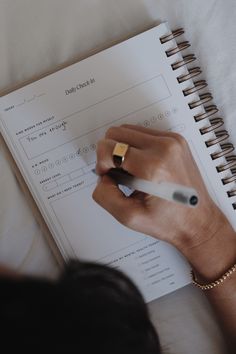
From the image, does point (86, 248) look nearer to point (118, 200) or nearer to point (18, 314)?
point (118, 200)

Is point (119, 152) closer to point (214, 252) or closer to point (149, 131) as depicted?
point (149, 131)

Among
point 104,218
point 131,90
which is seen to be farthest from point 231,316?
→ point 131,90

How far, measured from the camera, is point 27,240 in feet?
2.12

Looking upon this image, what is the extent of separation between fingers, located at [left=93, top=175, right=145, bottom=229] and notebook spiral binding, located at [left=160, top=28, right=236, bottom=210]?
14 cm

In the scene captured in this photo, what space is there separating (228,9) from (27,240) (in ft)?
1.25

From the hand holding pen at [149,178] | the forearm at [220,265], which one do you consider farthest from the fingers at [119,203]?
the forearm at [220,265]

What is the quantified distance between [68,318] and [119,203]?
0.19 metres

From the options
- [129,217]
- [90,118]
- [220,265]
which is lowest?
[220,265]

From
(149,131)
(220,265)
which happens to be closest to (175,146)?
(149,131)

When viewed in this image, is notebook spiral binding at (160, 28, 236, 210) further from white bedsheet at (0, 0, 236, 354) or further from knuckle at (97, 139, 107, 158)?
knuckle at (97, 139, 107, 158)

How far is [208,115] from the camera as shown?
64 cm

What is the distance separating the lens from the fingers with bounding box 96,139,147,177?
1.77 feet

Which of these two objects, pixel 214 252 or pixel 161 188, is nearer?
pixel 161 188

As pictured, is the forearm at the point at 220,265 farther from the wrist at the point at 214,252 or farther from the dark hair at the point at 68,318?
the dark hair at the point at 68,318
